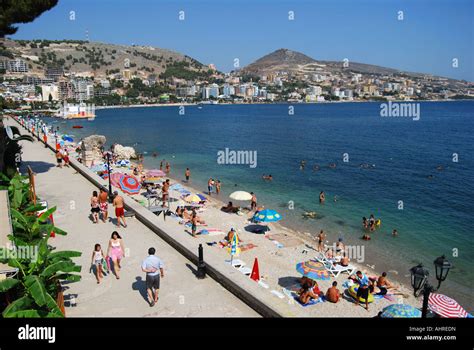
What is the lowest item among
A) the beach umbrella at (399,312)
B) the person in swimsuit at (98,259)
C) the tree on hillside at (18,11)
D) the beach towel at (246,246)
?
the beach towel at (246,246)

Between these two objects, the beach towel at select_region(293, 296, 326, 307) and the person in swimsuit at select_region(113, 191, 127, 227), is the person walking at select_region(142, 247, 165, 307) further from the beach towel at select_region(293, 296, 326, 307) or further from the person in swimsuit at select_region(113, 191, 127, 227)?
the beach towel at select_region(293, 296, 326, 307)

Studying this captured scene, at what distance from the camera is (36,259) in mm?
6906

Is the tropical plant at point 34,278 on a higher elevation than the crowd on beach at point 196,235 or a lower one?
higher

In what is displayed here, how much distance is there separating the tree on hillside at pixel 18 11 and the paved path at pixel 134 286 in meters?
8.83

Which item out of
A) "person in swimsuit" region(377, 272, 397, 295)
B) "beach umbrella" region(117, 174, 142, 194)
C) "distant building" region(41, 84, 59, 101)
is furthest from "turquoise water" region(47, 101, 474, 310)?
"distant building" region(41, 84, 59, 101)

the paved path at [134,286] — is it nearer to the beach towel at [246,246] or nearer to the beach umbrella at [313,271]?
the beach umbrella at [313,271]

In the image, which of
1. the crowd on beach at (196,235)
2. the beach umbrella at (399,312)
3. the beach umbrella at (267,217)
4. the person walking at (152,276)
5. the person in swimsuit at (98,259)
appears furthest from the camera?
the beach umbrella at (267,217)

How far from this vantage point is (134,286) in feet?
28.1

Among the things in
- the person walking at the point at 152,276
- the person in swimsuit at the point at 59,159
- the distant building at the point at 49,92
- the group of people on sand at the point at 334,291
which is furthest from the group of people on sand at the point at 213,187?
the distant building at the point at 49,92

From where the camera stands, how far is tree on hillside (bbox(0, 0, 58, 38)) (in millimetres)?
15664

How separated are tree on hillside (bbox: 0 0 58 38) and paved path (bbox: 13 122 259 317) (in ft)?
29.0

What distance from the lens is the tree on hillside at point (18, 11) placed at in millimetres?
15664

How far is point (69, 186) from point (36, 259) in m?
12.7
